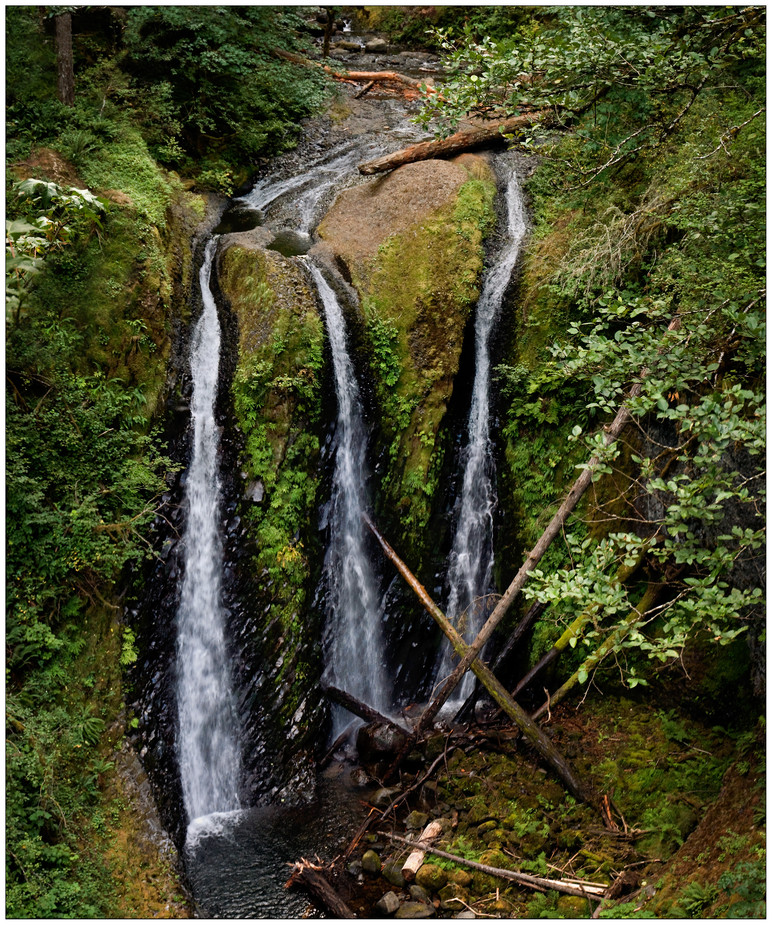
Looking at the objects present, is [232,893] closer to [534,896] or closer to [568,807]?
[534,896]

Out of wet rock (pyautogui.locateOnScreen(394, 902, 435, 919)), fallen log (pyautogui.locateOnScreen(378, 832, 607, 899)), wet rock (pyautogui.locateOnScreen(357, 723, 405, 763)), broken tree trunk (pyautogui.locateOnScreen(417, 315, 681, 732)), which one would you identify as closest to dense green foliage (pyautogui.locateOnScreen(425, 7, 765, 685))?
broken tree trunk (pyautogui.locateOnScreen(417, 315, 681, 732))

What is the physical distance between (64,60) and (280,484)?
7.01 metres

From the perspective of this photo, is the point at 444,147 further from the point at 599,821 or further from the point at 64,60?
the point at 599,821

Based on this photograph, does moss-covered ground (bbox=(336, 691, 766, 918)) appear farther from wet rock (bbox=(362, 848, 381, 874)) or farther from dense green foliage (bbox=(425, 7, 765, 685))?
dense green foliage (bbox=(425, 7, 765, 685))

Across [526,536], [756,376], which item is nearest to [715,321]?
[756,376]

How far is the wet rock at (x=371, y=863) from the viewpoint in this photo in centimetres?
671

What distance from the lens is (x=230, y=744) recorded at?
7.79 m

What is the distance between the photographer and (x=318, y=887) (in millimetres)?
6402

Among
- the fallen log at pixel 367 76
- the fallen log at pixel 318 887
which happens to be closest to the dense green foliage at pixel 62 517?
the fallen log at pixel 318 887

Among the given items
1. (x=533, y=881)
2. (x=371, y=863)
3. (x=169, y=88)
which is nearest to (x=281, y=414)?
(x=371, y=863)

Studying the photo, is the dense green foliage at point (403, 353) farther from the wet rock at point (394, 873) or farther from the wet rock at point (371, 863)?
the wet rock at point (394, 873)

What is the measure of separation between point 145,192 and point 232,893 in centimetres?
914

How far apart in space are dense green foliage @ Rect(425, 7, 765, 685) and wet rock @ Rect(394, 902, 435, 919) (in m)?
2.96

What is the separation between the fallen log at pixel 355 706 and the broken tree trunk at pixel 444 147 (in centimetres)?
882
